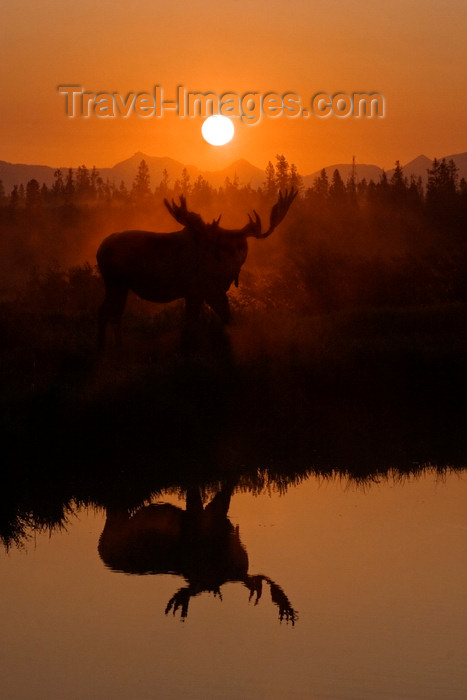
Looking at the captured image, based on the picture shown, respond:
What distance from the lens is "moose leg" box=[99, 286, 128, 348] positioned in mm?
17219

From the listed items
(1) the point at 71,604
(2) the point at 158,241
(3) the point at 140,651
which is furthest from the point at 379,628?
(2) the point at 158,241

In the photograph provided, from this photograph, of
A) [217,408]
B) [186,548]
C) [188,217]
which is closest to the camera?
[186,548]

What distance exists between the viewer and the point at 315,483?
1146 centimetres

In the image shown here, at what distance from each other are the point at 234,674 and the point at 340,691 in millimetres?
602

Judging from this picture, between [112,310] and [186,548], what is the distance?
8.49m

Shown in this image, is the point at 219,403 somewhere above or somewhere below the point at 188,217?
below

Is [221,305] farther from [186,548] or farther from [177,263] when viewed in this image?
[186,548]

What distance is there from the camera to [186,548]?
9211 millimetres

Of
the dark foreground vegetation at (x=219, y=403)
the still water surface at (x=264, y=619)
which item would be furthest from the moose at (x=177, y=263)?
the still water surface at (x=264, y=619)

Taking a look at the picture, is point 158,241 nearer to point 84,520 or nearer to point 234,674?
point 84,520

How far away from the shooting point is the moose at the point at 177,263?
16969mm

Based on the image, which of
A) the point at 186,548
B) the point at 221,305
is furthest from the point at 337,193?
the point at 186,548

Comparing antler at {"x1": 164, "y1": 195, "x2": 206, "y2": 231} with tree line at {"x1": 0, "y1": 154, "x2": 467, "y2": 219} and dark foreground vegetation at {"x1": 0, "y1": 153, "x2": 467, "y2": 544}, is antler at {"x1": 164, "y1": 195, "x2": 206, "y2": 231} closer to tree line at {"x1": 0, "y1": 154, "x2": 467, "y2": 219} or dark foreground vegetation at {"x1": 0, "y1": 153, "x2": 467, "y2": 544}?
dark foreground vegetation at {"x1": 0, "y1": 153, "x2": 467, "y2": 544}

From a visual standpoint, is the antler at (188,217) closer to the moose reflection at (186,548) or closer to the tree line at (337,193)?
the moose reflection at (186,548)
